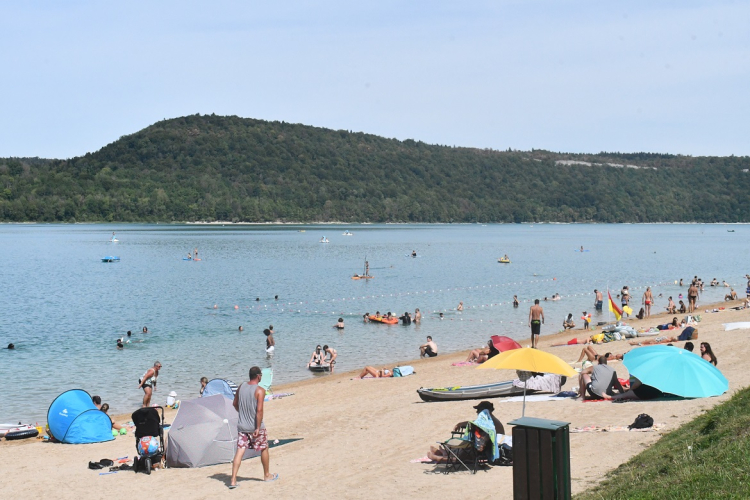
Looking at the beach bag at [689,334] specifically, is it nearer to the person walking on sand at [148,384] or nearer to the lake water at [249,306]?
the lake water at [249,306]

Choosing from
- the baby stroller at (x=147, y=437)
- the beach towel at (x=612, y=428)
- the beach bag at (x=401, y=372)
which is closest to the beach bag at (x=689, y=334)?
the beach bag at (x=401, y=372)

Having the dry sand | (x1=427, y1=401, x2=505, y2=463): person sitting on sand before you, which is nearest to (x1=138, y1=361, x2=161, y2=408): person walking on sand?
the dry sand

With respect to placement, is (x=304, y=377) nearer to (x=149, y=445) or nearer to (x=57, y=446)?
(x=57, y=446)

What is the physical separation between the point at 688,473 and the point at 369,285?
51040mm

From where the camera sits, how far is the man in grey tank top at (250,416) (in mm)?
10289

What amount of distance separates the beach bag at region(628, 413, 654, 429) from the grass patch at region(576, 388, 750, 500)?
1.15 metres

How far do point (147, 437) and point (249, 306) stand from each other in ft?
107

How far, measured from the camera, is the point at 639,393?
1430 cm

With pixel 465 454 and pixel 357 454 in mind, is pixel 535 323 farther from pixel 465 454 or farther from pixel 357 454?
pixel 465 454

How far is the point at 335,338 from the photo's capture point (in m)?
32.3

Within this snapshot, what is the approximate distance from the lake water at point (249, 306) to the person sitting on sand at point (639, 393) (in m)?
12.4

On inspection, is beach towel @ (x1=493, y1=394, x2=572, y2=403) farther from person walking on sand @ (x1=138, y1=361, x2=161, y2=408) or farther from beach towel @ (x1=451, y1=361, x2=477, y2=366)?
person walking on sand @ (x1=138, y1=361, x2=161, y2=408)

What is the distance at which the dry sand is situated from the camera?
33.9ft

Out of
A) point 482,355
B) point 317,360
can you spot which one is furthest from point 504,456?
point 317,360
